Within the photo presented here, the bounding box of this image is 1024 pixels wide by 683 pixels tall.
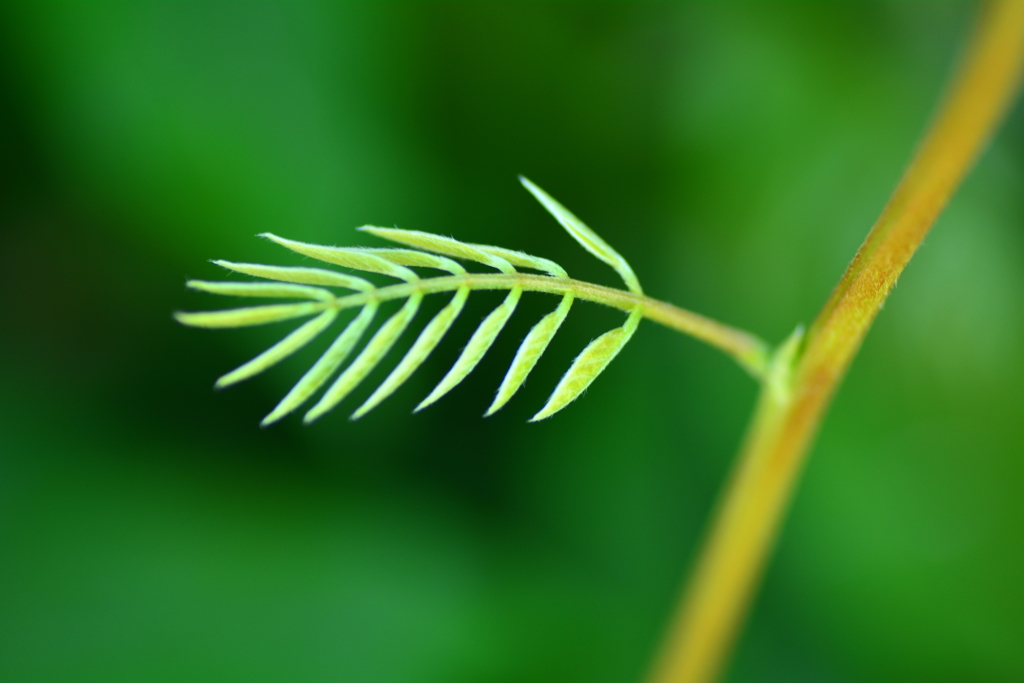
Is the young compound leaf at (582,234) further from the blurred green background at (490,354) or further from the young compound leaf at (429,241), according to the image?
the blurred green background at (490,354)

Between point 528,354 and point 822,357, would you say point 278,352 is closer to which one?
point 528,354

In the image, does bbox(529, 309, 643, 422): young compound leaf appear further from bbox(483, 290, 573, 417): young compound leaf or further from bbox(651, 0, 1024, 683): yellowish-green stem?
bbox(651, 0, 1024, 683): yellowish-green stem

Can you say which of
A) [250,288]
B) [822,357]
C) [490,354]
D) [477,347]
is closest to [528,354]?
[477,347]

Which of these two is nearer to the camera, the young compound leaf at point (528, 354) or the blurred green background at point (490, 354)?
the young compound leaf at point (528, 354)

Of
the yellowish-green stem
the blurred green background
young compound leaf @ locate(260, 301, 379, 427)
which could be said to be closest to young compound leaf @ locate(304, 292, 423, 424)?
young compound leaf @ locate(260, 301, 379, 427)

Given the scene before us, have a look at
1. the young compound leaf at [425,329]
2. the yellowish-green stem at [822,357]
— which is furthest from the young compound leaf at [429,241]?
the yellowish-green stem at [822,357]

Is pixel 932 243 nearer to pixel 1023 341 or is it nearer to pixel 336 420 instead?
pixel 1023 341
